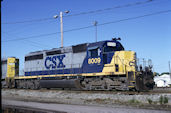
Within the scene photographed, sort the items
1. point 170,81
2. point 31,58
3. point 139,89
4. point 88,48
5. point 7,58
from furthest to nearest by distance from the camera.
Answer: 1. point 170,81
2. point 7,58
3. point 31,58
4. point 88,48
5. point 139,89

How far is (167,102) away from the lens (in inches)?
411

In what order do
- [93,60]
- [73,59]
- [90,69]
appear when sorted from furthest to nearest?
[73,59] < [90,69] < [93,60]

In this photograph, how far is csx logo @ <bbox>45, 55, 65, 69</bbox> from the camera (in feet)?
63.9

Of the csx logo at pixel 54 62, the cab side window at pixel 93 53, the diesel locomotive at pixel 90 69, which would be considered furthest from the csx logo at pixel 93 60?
the csx logo at pixel 54 62

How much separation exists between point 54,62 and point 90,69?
4563 millimetres

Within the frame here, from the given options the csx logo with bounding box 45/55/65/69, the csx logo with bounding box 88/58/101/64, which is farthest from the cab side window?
the csx logo with bounding box 45/55/65/69

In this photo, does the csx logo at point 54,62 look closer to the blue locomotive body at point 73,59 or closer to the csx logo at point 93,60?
the blue locomotive body at point 73,59

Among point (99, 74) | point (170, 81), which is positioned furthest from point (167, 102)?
point (170, 81)

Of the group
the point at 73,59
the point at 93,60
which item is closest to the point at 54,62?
the point at 73,59

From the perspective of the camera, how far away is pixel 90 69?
56.2 feet

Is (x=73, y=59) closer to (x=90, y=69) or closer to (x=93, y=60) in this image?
(x=90, y=69)

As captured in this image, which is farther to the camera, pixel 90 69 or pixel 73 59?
pixel 73 59

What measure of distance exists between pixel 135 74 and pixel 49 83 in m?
9.06

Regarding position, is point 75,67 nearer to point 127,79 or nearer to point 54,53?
point 54,53
